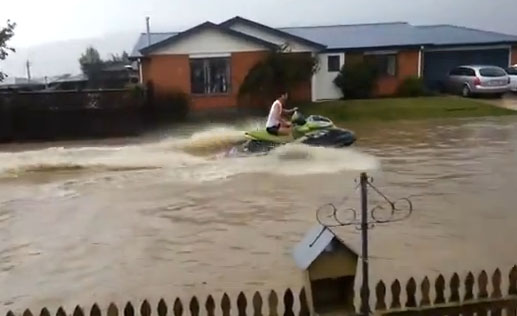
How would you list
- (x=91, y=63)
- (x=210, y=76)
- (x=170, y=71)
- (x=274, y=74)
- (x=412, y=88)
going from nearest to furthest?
(x=274, y=74)
(x=170, y=71)
(x=210, y=76)
(x=412, y=88)
(x=91, y=63)

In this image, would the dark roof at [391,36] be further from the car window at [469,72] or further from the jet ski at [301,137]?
the jet ski at [301,137]

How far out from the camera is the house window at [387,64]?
3312 cm

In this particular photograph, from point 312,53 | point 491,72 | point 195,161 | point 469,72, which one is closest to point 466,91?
point 469,72

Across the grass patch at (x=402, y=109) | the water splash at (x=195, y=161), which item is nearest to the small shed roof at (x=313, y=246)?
the water splash at (x=195, y=161)

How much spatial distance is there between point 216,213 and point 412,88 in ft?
71.6

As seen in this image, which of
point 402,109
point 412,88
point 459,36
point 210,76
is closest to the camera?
point 402,109

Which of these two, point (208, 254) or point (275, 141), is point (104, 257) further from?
point (275, 141)

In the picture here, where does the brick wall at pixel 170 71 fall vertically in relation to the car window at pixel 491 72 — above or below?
above

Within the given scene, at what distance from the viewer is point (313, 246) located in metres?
5.30

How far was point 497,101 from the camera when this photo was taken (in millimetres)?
31078

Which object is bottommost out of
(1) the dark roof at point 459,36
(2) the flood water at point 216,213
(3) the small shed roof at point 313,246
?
(2) the flood water at point 216,213

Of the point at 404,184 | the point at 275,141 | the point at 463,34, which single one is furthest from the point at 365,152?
the point at 463,34

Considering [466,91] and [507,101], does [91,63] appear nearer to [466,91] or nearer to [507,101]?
[466,91]

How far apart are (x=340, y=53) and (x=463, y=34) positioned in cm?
830
